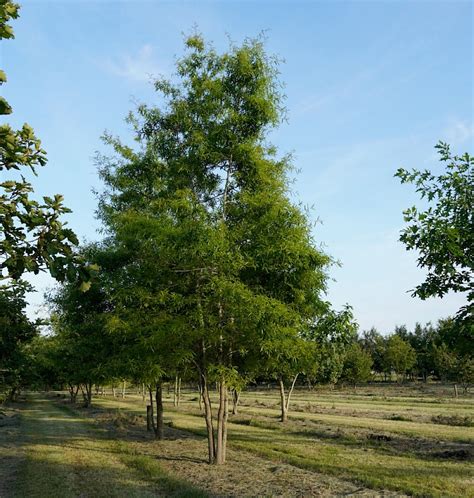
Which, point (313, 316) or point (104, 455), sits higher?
point (313, 316)

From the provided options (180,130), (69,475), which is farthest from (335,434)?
(180,130)

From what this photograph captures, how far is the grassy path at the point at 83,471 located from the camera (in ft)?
38.2

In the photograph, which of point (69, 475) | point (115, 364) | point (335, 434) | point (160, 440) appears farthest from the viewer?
point (335, 434)

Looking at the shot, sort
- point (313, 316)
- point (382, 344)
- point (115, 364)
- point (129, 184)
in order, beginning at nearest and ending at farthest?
point (313, 316) → point (115, 364) → point (129, 184) → point (382, 344)

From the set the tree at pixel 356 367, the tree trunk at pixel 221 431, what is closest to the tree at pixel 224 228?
the tree trunk at pixel 221 431

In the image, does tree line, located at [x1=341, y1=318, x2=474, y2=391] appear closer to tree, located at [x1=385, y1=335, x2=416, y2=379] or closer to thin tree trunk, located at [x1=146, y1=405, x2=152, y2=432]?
tree, located at [x1=385, y1=335, x2=416, y2=379]

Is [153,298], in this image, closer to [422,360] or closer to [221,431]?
[221,431]

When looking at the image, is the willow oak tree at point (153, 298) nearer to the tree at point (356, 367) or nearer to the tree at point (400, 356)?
the tree at point (356, 367)

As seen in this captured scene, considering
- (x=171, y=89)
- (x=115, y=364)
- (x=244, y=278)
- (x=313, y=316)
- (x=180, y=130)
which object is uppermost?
(x=171, y=89)

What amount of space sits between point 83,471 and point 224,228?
855 centimetres

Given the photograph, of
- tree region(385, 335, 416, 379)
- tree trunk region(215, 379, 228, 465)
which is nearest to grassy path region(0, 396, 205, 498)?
tree trunk region(215, 379, 228, 465)

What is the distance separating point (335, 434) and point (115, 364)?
12858 mm

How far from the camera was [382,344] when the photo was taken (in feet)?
333

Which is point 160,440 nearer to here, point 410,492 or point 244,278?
point 244,278
